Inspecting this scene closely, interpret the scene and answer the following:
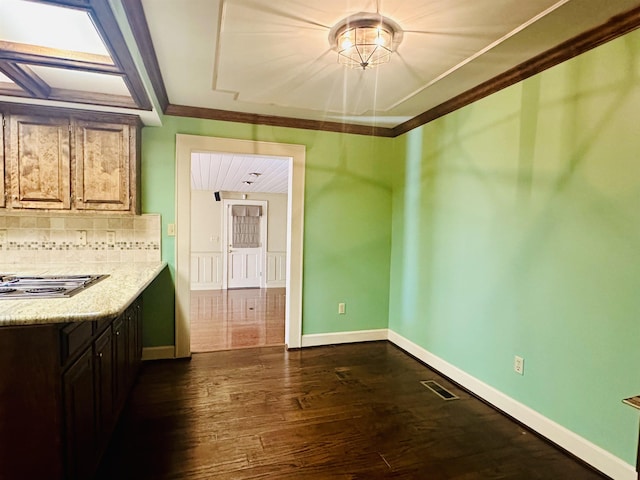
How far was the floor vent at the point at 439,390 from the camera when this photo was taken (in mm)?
2654

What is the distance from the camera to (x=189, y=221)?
327cm

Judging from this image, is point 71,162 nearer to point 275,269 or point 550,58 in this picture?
point 550,58

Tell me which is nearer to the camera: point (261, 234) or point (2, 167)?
point (2, 167)

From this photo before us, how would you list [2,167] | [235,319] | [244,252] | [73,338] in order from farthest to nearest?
1. [244,252]
2. [235,319]
3. [2,167]
4. [73,338]

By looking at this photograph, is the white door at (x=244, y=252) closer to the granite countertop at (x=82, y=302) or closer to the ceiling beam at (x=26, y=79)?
the granite countertop at (x=82, y=302)

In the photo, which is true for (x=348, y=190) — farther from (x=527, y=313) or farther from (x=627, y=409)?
(x=627, y=409)

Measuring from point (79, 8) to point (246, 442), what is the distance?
7.46ft

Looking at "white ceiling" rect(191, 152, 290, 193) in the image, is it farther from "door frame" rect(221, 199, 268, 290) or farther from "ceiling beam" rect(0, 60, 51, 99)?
"ceiling beam" rect(0, 60, 51, 99)

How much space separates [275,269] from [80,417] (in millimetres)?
6591

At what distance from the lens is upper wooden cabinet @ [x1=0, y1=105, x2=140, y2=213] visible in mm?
2600

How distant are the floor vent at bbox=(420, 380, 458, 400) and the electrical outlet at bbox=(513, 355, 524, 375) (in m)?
0.52

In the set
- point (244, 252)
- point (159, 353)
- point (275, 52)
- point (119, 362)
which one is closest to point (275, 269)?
point (244, 252)

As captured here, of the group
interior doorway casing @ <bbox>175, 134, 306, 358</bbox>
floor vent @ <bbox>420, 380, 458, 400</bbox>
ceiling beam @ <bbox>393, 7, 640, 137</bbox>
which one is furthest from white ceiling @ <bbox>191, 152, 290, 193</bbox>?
floor vent @ <bbox>420, 380, 458, 400</bbox>

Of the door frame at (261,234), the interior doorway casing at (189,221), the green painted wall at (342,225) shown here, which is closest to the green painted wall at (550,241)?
the green painted wall at (342,225)
